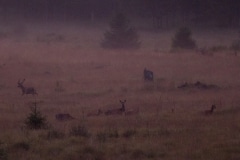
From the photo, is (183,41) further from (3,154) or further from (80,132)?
(3,154)

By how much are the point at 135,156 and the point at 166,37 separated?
150ft

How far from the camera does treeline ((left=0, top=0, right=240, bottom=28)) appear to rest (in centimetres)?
6275

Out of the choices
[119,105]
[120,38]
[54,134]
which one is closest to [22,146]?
[54,134]

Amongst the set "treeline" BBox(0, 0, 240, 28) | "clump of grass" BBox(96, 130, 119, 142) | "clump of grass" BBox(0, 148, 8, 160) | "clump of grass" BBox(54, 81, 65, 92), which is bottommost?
"clump of grass" BBox(0, 148, 8, 160)

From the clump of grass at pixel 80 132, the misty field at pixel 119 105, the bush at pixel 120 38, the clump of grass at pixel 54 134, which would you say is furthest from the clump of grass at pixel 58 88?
the bush at pixel 120 38

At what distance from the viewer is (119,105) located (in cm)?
1591

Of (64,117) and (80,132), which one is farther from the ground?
(64,117)

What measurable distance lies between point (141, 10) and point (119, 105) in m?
56.0

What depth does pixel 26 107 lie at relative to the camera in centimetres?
1564

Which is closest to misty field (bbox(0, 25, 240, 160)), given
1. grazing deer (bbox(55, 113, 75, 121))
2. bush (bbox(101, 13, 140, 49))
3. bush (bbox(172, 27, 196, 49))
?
grazing deer (bbox(55, 113, 75, 121))

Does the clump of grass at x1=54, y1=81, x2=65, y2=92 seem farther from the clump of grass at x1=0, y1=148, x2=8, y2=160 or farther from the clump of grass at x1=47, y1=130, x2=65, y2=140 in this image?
the clump of grass at x1=0, y1=148, x2=8, y2=160

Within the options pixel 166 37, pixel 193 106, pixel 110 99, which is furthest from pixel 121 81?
pixel 166 37

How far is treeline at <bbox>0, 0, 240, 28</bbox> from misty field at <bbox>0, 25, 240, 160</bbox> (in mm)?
32843

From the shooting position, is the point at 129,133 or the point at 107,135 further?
the point at 129,133
